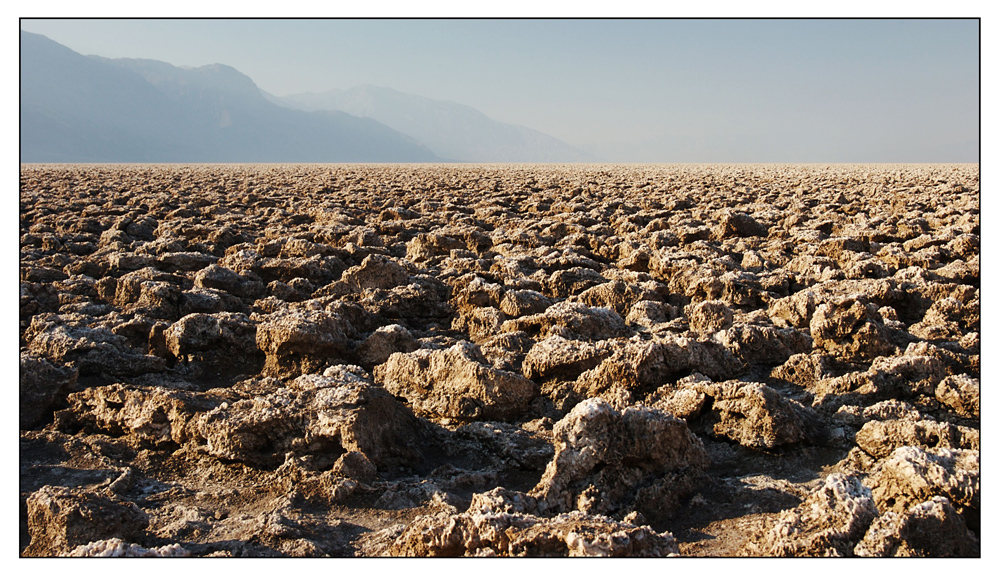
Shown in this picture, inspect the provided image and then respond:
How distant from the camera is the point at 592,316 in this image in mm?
3379

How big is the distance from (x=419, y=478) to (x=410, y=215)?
6.14 meters

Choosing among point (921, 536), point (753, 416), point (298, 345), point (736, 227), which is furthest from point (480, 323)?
point (736, 227)

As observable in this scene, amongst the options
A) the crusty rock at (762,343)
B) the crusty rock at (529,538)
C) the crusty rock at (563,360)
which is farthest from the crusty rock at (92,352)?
the crusty rock at (762,343)

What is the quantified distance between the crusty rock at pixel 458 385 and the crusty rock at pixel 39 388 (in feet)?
4.14

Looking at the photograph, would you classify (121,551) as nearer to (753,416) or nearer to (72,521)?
(72,521)

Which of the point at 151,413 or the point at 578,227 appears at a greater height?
the point at 578,227

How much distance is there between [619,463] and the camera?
1995mm

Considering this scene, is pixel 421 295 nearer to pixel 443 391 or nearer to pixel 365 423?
pixel 443 391

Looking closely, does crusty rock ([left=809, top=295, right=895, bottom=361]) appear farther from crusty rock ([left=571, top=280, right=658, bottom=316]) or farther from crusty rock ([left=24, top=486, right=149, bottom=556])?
crusty rock ([left=24, top=486, right=149, bottom=556])

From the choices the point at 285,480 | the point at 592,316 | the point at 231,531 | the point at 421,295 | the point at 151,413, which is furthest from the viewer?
the point at 421,295

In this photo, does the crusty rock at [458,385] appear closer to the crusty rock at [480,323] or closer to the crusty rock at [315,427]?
the crusty rock at [315,427]

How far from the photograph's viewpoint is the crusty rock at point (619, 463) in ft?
6.27

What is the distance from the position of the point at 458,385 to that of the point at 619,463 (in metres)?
0.82

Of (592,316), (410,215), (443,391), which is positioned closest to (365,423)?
(443,391)
